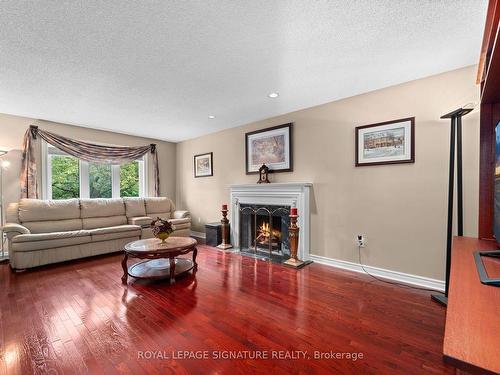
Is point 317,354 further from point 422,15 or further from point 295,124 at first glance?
point 295,124

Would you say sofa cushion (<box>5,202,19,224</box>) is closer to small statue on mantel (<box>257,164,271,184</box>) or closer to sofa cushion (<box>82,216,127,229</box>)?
sofa cushion (<box>82,216,127,229</box>)

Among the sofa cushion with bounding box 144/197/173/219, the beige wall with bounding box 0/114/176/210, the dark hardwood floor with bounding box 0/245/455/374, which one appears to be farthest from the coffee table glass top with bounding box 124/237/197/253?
the beige wall with bounding box 0/114/176/210

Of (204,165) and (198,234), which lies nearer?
(204,165)

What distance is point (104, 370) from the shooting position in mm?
1455

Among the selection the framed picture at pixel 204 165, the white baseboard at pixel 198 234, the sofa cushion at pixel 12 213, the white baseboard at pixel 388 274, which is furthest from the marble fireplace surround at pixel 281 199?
the sofa cushion at pixel 12 213

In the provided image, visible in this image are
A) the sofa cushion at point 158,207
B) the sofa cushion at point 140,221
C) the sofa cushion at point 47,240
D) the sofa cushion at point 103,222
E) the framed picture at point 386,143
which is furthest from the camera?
the sofa cushion at point 158,207

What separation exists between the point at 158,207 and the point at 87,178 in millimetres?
1430

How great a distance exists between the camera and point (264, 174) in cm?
404

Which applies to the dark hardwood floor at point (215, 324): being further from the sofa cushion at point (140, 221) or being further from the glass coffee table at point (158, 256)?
the sofa cushion at point (140, 221)

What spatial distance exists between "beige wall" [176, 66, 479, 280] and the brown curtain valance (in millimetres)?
3054

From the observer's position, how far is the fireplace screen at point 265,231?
3761 millimetres

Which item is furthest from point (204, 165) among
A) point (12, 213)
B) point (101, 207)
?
point (12, 213)

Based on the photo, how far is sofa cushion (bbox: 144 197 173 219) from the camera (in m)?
5.07

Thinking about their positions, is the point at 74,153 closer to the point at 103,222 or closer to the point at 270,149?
the point at 103,222
